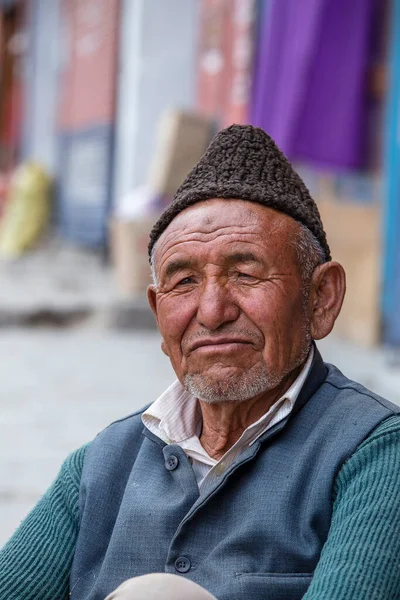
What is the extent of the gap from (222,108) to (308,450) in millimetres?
7132

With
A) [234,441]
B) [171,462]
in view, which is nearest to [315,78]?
[234,441]

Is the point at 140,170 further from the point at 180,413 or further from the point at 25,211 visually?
the point at 180,413

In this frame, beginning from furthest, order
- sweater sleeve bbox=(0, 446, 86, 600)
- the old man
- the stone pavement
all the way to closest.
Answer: the stone pavement
sweater sleeve bbox=(0, 446, 86, 600)
the old man

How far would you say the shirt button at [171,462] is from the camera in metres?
1.76

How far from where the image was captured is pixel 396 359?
596 cm

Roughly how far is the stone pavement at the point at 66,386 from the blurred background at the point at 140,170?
2 centimetres

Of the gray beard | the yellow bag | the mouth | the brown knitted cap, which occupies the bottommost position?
the yellow bag

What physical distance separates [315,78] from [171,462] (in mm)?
4230

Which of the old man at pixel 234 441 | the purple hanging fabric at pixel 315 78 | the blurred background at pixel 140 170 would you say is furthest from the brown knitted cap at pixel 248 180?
the purple hanging fabric at pixel 315 78

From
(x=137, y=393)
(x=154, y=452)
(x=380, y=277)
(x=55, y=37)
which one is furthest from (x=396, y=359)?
(x=55, y=37)

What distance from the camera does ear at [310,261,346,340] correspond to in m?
1.84

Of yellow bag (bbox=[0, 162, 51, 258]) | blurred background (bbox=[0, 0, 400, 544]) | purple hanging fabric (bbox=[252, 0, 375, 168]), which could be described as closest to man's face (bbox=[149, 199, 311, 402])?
blurred background (bbox=[0, 0, 400, 544])

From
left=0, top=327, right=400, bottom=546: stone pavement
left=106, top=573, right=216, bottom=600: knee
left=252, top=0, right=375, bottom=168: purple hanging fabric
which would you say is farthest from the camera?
left=252, top=0, right=375, bottom=168: purple hanging fabric

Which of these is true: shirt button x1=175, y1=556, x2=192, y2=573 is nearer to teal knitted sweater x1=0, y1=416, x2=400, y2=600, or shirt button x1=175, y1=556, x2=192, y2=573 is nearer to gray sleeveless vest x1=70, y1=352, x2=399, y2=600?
gray sleeveless vest x1=70, y1=352, x2=399, y2=600
